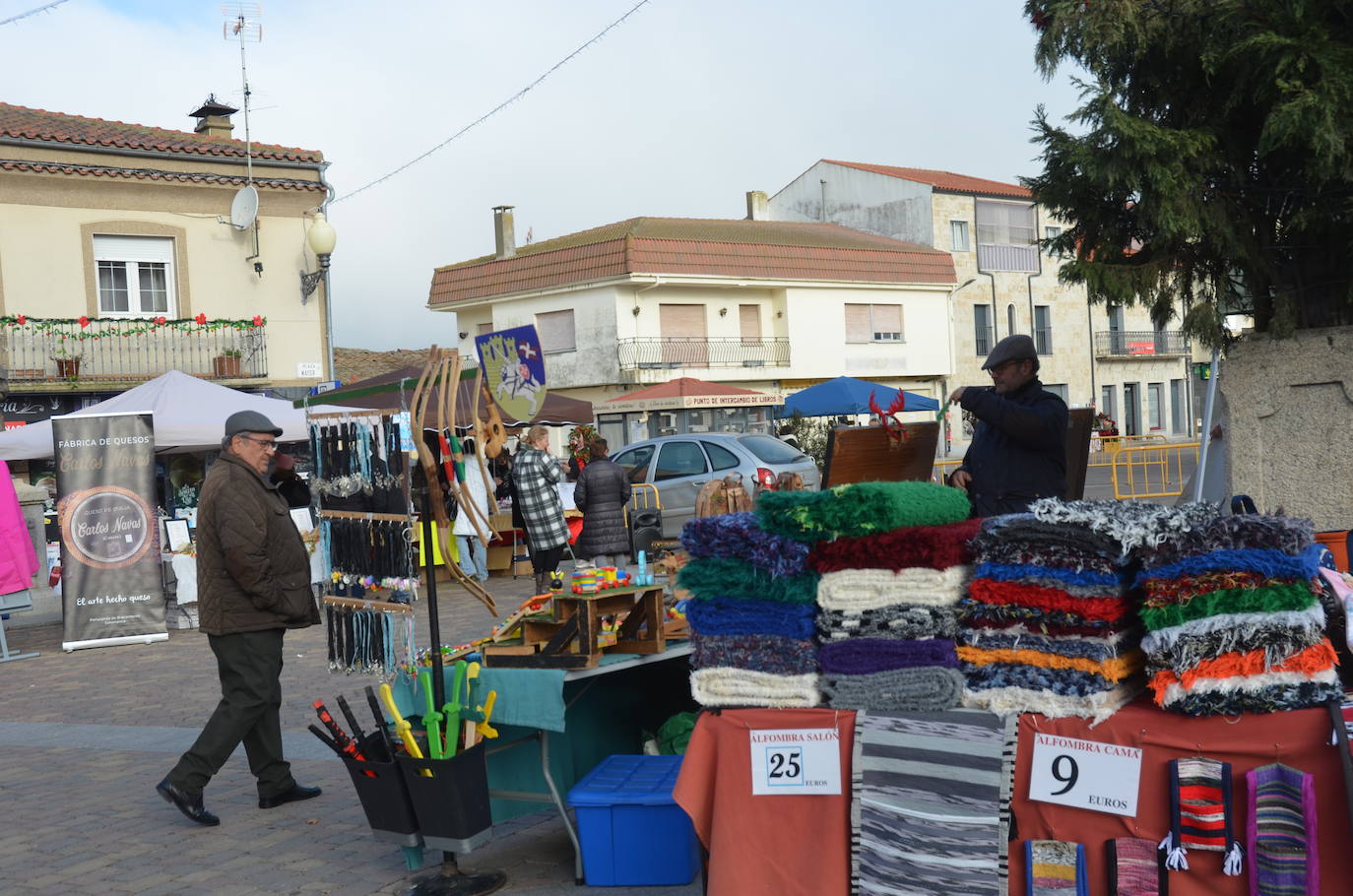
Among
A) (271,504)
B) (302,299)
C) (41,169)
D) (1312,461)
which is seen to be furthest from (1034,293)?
(271,504)

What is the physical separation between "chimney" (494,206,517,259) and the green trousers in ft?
120

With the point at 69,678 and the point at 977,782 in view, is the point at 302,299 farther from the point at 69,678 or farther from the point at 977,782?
the point at 977,782

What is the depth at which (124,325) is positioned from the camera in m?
21.6

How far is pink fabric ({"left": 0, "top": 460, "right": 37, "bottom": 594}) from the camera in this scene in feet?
38.0

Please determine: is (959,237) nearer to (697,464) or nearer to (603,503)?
(697,464)

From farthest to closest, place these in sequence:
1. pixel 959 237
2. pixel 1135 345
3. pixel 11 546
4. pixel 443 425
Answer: pixel 1135 345 → pixel 959 237 → pixel 11 546 → pixel 443 425

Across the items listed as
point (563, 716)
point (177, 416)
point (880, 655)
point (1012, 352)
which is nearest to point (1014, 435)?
point (1012, 352)

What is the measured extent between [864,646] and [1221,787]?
1.03 meters

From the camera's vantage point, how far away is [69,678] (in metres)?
10.4

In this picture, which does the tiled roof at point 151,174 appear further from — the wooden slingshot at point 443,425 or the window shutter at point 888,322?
the window shutter at point 888,322

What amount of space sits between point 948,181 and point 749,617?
4403cm

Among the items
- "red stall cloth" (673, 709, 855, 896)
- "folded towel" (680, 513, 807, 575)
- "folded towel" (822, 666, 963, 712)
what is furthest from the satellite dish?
"folded towel" (822, 666, 963, 712)

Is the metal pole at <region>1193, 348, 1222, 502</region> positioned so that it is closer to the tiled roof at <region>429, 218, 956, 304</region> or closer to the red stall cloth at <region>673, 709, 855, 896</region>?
the red stall cloth at <region>673, 709, 855, 896</region>

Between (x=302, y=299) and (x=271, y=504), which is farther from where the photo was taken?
(x=302, y=299)
